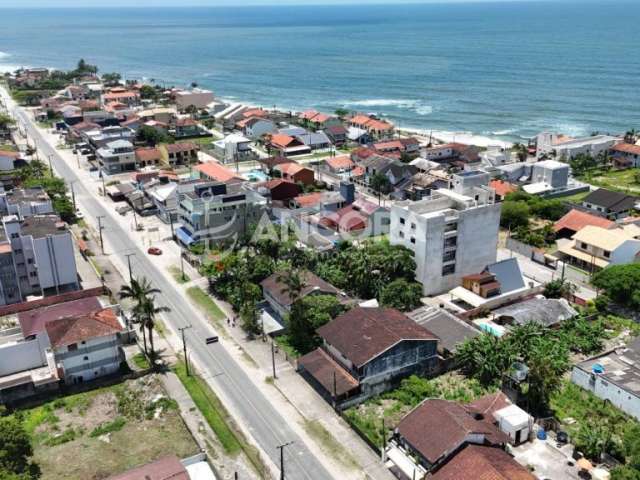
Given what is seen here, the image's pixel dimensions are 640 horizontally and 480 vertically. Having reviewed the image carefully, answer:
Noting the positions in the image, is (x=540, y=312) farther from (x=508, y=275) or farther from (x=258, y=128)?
(x=258, y=128)

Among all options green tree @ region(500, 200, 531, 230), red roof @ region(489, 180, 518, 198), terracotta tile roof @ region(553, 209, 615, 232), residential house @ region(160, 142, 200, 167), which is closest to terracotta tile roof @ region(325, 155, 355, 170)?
red roof @ region(489, 180, 518, 198)

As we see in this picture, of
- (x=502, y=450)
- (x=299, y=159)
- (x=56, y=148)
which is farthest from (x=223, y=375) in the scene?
(x=56, y=148)

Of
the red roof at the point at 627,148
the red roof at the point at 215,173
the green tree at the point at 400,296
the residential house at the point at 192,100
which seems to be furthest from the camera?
the residential house at the point at 192,100

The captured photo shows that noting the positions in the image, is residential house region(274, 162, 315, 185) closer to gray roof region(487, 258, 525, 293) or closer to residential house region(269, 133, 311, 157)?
residential house region(269, 133, 311, 157)

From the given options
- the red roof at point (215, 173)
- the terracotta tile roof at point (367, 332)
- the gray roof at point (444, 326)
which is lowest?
the gray roof at point (444, 326)

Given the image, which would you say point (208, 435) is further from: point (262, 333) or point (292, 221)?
point (292, 221)

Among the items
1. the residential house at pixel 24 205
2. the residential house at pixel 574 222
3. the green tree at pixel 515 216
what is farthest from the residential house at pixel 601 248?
the residential house at pixel 24 205

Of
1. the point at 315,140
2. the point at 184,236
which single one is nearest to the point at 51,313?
the point at 184,236

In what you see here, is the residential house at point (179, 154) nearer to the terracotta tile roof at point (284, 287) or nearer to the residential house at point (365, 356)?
the terracotta tile roof at point (284, 287)
